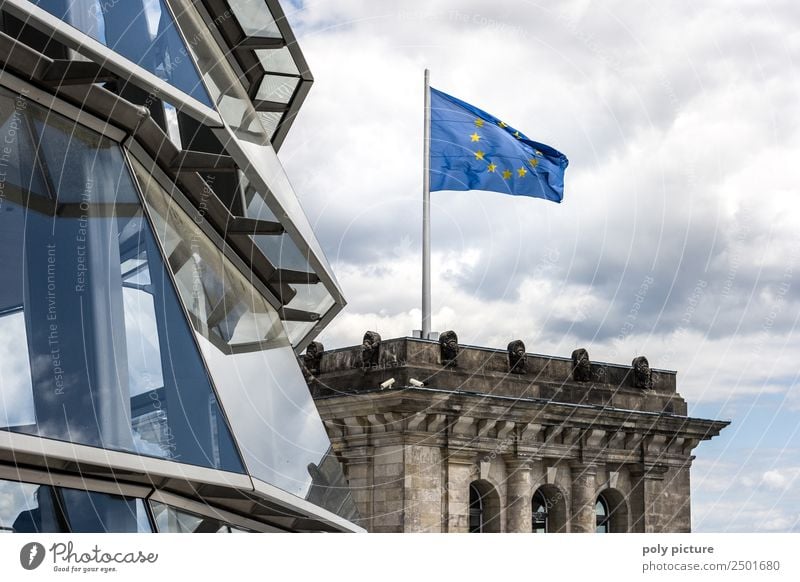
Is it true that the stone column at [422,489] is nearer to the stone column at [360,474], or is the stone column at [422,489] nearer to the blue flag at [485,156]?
the stone column at [360,474]

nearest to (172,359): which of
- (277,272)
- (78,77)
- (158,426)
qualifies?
(158,426)

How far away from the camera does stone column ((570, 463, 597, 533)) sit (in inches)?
1629

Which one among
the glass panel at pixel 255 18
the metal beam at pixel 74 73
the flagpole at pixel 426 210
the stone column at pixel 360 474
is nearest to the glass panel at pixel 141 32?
the metal beam at pixel 74 73

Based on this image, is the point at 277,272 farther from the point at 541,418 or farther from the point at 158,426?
the point at 541,418

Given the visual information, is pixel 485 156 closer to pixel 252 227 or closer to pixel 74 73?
pixel 252 227

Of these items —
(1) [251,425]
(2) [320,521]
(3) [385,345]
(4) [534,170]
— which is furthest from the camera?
(3) [385,345]

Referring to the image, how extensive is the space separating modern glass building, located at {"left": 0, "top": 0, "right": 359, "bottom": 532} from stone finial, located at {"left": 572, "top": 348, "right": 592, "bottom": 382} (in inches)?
996

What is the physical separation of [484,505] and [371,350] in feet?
19.5

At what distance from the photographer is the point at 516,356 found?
39.4m

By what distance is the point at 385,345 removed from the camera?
3791 cm

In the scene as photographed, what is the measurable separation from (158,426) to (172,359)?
795 mm

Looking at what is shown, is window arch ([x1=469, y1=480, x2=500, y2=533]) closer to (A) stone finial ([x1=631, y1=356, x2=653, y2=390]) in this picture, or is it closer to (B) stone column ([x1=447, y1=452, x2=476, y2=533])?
(B) stone column ([x1=447, y1=452, x2=476, y2=533])

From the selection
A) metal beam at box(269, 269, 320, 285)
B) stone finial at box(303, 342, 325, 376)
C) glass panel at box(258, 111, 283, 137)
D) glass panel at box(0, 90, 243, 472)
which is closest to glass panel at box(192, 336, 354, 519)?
glass panel at box(0, 90, 243, 472)
